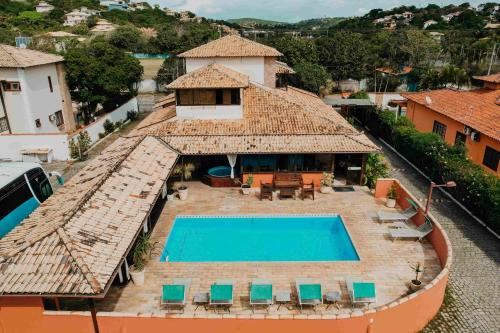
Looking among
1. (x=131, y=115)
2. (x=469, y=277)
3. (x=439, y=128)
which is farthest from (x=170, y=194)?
(x=131, y=115)

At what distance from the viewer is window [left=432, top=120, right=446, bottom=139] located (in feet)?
96.7

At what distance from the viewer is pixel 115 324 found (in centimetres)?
1128

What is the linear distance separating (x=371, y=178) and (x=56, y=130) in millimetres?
28650

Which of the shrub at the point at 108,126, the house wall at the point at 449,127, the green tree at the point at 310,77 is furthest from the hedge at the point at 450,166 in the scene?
the shrub at the point at 108,126

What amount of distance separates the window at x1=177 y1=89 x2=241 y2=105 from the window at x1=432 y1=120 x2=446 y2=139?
16485mm

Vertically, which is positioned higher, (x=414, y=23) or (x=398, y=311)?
(x=414, y=23)

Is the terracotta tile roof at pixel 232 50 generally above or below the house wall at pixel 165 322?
above

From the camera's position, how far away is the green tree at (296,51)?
58156mm

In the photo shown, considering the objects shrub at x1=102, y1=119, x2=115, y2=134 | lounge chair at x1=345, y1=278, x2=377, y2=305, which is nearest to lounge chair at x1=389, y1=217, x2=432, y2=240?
lounge chair at x1=345, y1=278, x2=377, y2=305

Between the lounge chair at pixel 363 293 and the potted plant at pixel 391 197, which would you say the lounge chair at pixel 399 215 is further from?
the lounge chair at pixel 363 293

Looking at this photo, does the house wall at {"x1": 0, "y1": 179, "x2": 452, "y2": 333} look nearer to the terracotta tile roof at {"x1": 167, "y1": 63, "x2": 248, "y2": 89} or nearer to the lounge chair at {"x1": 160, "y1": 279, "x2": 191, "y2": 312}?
the lounge chair at {"x1": 160, "y1": 279, "x2": 191, "y2": 312}

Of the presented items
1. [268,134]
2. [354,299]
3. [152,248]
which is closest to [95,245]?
[152,248]

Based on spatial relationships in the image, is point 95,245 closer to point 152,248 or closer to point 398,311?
point 152,248

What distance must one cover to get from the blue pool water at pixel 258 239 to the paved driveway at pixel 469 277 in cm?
401
